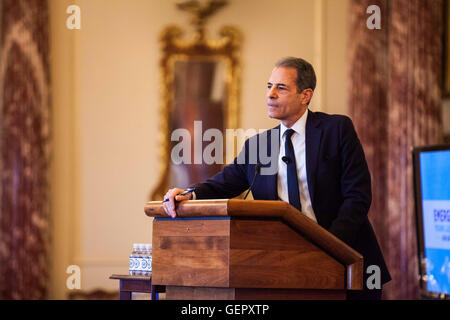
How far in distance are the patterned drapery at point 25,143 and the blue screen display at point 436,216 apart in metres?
4.21

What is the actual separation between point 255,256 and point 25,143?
18.2 ft

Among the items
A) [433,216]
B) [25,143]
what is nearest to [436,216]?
[433,216]

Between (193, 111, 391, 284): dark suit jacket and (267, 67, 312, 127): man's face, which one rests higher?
(267, 67, 312, 127): man's face

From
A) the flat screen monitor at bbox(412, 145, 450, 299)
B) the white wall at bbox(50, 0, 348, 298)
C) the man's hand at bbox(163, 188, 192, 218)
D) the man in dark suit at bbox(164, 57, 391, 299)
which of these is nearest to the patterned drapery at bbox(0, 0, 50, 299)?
the white wall at bbox(50, 0, 348, 298)

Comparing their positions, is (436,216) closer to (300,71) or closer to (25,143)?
(300,71)

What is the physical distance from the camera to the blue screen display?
4.58 m

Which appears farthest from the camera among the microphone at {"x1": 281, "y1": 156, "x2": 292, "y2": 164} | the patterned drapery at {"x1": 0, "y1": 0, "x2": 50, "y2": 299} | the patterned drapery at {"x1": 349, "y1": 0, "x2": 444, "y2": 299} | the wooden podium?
the patterned drapery at {"x1": 0, "y1": 0, "x2": 50, "y2": 299}

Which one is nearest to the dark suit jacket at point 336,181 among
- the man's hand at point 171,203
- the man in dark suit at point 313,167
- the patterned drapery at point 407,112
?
the man in dark suit at point 313,167

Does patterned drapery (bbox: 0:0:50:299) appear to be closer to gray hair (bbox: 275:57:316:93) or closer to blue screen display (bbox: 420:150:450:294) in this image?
blue screen display (bbox: 420:150:450:294)

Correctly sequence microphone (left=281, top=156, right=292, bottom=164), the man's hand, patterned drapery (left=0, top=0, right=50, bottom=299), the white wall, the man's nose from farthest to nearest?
the white wall < patterned drapery (left=0, top=0, right=50, bottom=299) < the man's nose < microphone (left=281, top=156, right=292, bottom=164) < the man's hand

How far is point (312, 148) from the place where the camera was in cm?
306

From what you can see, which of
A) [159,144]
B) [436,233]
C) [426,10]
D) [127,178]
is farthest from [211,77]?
[436,233]

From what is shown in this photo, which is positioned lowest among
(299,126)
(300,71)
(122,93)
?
(299,126)

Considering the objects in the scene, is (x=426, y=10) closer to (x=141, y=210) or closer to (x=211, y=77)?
(x=211, y=77)
